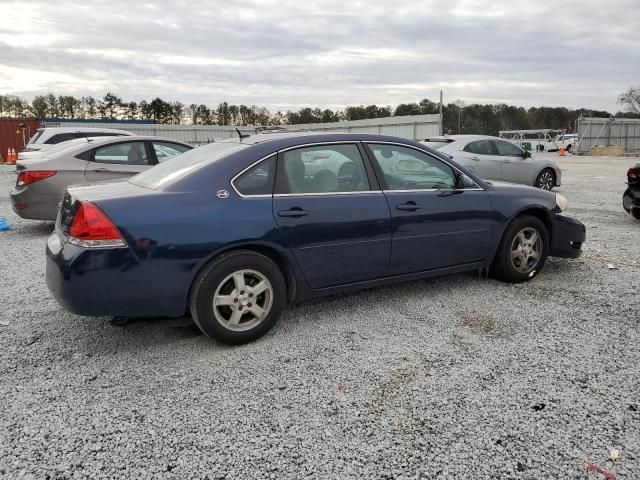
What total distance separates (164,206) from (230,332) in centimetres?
97

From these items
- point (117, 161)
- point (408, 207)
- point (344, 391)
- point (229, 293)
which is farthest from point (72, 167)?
point (344, 391)

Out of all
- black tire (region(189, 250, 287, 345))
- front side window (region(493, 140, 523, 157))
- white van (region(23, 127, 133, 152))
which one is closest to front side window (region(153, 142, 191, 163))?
white van (region(23, 127, 133, 152))

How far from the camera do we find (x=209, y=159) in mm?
3709

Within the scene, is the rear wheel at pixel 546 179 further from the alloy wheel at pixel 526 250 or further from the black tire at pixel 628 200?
the alloy wheel at pixel 526 250

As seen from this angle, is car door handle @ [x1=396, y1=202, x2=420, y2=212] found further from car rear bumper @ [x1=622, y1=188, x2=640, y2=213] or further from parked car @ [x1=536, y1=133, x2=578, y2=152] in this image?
parked car @ [x1=536, y1=133, x2=578, y2=152]

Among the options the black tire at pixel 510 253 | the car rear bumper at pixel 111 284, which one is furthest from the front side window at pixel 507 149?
the car rear bumper at pixel 111 284

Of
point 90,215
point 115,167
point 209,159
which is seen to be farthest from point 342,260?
point 115,167

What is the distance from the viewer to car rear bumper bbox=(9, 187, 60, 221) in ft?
23.0

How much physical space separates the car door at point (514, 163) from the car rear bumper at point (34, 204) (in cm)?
925

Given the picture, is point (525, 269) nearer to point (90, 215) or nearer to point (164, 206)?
point (164, 206)

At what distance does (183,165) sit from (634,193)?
7.33 meters

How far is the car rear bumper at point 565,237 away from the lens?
500 centimetres

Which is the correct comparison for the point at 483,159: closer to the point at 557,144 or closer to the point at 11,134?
the point at 11,134

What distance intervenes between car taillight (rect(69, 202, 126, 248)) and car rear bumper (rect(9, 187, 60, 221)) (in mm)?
4461
